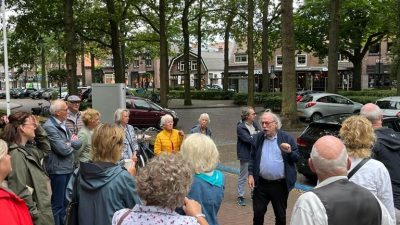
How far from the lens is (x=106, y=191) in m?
3.39

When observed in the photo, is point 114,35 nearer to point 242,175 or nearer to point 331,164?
point 242,175

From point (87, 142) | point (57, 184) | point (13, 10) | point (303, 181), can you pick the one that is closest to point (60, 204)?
point (57, 184)

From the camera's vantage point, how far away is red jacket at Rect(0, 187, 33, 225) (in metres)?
2.80

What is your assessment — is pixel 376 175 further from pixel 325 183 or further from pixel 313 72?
pixel 313 72

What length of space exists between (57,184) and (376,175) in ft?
13.0

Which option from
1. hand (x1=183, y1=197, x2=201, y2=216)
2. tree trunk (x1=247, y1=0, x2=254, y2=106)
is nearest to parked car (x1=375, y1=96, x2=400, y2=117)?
tree trunk (x1=247, y1=0, x2=254, y2=106)

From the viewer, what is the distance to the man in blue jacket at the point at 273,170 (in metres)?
5.36

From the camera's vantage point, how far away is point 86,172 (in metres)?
3.47

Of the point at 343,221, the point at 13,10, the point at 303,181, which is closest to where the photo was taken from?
the point at 343,221

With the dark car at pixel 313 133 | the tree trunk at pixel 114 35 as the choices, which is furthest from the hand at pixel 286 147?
the tree trunk at pixel 114 35

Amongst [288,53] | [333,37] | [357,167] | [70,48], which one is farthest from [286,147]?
[333,37]

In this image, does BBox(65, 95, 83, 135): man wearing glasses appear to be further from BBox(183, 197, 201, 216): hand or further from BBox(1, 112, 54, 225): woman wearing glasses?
BBox(183, 197, 201, 216): hand

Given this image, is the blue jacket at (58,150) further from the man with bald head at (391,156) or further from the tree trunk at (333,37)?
the tree trunk at (333,37)

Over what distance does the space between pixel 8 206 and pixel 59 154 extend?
2948 mm
